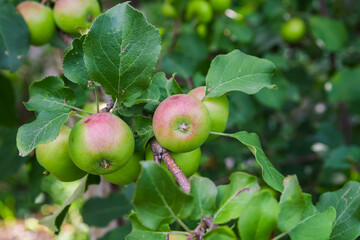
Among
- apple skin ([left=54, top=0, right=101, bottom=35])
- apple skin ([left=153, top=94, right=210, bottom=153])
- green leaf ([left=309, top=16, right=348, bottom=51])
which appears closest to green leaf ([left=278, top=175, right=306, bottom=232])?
apple skin ([left=153, top=94, right=210, bottom=153])

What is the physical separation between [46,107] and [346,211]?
1.86ft

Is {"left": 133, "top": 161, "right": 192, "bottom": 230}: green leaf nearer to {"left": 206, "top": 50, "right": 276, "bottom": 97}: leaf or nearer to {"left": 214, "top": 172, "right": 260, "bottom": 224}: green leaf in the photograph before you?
{"left": 214, "top": 172, "right": 260, "bottom": 224}: green leaf

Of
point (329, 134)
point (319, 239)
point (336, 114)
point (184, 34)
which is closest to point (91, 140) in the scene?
point (319, 239)

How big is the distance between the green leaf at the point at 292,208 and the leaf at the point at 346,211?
0.56ft

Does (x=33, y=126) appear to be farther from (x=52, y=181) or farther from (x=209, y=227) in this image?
(x=52, y=181)

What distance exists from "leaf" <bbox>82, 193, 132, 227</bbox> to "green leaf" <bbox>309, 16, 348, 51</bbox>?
4.06 feet

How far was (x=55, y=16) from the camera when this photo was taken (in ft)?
3.11

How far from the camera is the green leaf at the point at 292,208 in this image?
51 cm

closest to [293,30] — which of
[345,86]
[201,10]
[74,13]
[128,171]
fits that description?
[345,86]

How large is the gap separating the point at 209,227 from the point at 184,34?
1.45 meters

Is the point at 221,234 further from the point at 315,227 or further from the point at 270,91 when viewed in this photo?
the point at 270,91

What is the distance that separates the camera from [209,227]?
52 cm

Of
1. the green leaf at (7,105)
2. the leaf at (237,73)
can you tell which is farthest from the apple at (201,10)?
the leaf at (237,73)

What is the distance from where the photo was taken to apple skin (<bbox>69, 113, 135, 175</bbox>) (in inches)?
21.7
